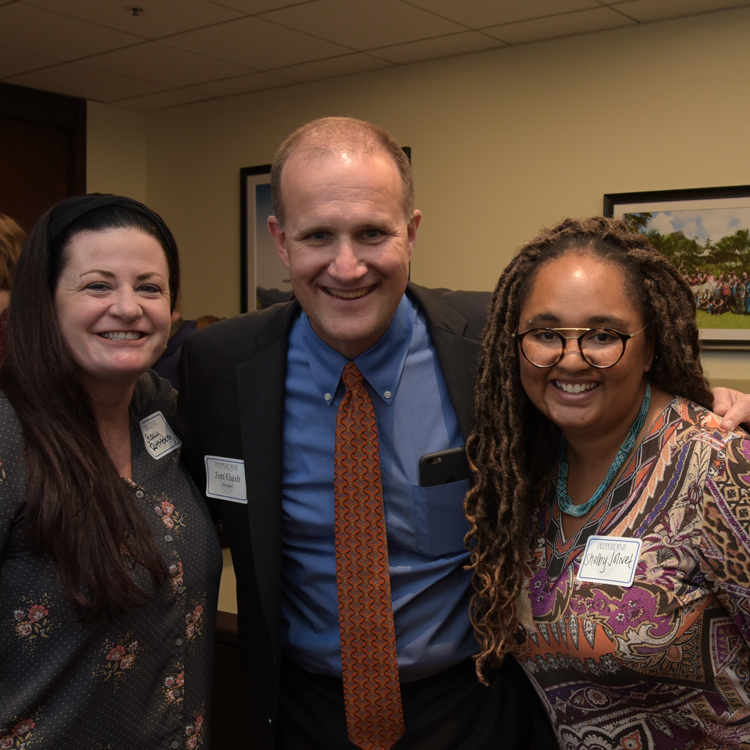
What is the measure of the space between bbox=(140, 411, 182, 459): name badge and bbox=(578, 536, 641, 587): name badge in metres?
0.87

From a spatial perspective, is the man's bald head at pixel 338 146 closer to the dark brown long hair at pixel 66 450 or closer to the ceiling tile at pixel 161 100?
the dark brown long hair at pixel 66 450

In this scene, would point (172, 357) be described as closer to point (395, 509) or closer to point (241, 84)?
point (395, 509)

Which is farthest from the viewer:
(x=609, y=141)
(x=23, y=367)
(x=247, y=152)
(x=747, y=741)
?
(x=247, y=152)

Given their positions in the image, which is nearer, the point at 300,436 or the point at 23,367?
the point at 23,367

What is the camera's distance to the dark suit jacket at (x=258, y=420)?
5.44 feet

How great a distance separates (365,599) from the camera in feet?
5.25

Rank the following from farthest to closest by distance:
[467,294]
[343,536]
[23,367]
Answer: [467,294]
[343,536]
[23,367]

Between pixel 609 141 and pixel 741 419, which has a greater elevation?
pixel 609 141

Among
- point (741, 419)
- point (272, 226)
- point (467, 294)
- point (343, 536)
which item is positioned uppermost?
point (272, 226)

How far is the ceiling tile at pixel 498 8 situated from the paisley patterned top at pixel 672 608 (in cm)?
313

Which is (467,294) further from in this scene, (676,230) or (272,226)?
(676,230)

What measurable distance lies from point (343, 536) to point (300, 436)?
0.76ft

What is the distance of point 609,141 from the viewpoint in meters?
4.46

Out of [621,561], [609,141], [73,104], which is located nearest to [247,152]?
[73,104]
